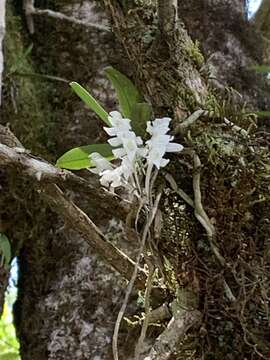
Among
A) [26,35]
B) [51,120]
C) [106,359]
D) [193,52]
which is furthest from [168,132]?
[26,35]

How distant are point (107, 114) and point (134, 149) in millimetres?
110

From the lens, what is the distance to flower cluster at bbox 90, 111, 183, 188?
2.96 ft

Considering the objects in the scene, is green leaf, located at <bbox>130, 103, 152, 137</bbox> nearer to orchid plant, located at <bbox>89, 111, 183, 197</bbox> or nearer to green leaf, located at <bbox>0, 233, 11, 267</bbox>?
orchid plant, located at <bbox>89, 111, 183, 197</bbox>

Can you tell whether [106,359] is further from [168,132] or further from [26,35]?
[26,35]

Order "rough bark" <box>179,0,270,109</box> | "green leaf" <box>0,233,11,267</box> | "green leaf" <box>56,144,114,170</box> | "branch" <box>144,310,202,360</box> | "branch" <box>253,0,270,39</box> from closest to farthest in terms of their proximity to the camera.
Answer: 1. "branch" <box>144,310,202,360</box>
2. "green leaf" <box>56,144,114,170</box>
3. "green leaf" <box>0,233,11,267</box>
4. "rough bark" <box>179,0,270,109</box>
5. "branch" <box>253,0,270,39</box>

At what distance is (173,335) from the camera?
0.91 m

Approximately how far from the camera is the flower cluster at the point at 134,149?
903mm

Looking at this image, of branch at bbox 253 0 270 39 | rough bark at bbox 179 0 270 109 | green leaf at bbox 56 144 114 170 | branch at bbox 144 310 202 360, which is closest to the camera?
branch at bbox 144 310 202 360

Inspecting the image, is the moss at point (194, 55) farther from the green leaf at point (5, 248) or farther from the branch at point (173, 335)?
the green leaf at point (5, 248)

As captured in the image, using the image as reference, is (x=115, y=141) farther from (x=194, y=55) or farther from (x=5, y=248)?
(x=5, y=248)

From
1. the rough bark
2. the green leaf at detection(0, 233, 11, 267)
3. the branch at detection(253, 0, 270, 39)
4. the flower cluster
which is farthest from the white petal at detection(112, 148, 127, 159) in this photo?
the branch at detection(253, 0, 270, 39)

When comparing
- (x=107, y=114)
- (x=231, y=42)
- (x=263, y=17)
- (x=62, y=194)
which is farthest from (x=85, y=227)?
(x=263, y=17)

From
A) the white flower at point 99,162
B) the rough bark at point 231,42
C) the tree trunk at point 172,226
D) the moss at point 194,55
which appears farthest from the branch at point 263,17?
the white flower at point 99,162

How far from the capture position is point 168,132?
973 millimetres
